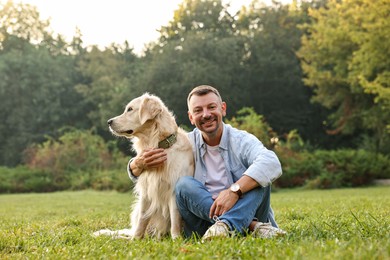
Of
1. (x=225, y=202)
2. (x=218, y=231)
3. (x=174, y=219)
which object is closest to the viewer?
(x=218, y=231)

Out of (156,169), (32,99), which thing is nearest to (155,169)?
(156,169)

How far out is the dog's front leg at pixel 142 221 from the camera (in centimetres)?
486

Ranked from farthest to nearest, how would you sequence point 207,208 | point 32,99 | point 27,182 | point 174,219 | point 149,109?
point 32,99 < point 27,182 < point 149,109 < point 174,219 < point 207,208

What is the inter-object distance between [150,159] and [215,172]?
64cm

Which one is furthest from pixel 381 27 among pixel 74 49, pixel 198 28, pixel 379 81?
pixel 74 49

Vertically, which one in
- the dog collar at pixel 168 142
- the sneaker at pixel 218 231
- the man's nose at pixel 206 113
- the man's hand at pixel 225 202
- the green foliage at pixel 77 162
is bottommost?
the green foliage at pixel 77 162

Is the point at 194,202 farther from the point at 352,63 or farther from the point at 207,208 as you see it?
the point at 352,63

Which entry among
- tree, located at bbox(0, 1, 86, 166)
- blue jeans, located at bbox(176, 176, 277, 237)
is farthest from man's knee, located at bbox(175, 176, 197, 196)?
tree, located at bbox(0, 1, 86, 166)

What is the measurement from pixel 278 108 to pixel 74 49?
20.7 metres

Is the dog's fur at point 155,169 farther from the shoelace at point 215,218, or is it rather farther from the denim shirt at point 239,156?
the shoelace at point 215,218

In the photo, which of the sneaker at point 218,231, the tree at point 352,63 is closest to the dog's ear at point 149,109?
the sneaker at point 218,231

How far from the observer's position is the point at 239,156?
14.6 feet

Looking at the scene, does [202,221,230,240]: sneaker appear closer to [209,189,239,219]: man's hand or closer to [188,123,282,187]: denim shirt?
[209,189,239,219]: man's hand

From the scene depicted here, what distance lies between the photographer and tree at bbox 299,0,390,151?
2388 cm
